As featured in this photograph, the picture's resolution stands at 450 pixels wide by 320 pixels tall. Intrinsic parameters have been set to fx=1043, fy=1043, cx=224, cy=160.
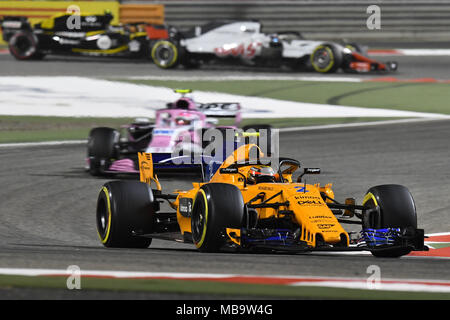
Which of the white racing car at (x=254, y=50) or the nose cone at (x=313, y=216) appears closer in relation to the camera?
the nose cone at (x=313, y=216)

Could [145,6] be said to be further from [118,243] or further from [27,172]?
[118,243]

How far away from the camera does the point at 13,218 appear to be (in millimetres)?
12305

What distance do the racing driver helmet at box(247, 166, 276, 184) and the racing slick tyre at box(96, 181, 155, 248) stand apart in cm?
98

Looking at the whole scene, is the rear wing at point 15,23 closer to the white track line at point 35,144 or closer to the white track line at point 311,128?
the white track line at point 311,128

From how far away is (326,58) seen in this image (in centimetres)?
3088

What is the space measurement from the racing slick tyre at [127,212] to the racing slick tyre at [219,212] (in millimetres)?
1091

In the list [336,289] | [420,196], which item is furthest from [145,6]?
[336,289]

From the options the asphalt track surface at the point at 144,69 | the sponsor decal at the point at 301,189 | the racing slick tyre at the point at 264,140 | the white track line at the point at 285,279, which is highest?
the sponsor decal at the point at 301,189

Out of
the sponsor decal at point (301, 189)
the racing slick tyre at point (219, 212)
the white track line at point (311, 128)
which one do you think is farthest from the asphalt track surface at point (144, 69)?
the racing slick tyre at point (219, 212)

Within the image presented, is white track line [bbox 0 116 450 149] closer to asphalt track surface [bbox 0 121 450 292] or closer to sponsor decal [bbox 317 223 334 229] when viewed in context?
asphalt track surface [bbox 0 121 450 292]

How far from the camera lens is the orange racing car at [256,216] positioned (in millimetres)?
8969

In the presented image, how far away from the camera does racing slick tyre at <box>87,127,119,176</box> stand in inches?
625

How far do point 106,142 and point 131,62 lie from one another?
18.0 meters

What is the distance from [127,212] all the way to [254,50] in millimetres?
21371
